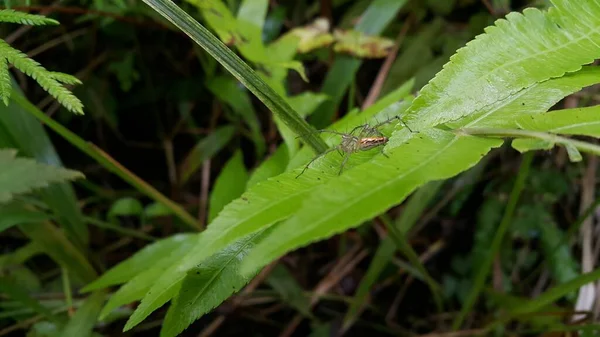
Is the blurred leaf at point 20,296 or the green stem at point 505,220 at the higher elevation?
the blurred leaf at point 20,296

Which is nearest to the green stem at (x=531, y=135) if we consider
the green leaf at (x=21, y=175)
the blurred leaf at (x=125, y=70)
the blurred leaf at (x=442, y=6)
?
the green leaf at (x=21, y=175)

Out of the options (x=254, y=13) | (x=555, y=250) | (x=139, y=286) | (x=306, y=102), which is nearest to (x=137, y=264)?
(x=139, y=286)

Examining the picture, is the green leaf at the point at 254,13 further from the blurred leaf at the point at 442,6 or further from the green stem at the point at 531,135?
the green stem at the point at 531,135

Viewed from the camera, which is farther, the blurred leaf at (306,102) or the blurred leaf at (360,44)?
the blurred leaf at (360,44)

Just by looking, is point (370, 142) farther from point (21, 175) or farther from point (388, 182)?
point (21, 175)

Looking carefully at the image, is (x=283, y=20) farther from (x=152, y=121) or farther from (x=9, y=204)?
(x=9, y=204)

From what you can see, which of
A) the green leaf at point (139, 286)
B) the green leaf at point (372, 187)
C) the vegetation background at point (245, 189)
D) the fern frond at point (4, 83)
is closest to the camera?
the green leaf at point (372, 187)

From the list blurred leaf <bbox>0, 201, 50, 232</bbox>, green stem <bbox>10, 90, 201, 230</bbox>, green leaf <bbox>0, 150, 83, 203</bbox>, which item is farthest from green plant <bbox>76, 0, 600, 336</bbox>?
blurred leaf <bbox>0, 201, 50, 232</bbox>

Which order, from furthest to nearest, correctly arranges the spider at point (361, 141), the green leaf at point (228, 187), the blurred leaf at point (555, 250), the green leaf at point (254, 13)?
1. the blurred leaf at point (555, 250)
2. the green leaf at point (254, 13)
3. the green leaf at point (228, 187)
4. the spider at point (361, 141)
